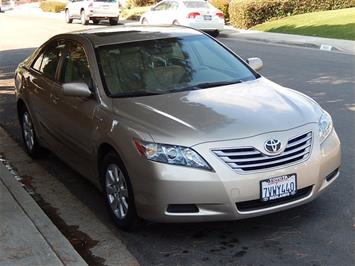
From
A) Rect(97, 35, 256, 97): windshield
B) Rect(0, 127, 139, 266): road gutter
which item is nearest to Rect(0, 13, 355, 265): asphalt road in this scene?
Rect(0, 127, 139, 266): road gutter

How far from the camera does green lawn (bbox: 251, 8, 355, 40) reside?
19.5 metres

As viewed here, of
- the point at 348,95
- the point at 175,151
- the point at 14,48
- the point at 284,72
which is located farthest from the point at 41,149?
the point at 14,48

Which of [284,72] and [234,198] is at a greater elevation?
[234,198]

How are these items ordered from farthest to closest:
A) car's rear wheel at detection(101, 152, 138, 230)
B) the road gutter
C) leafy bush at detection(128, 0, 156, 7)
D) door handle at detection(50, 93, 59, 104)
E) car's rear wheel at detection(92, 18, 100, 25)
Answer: leafy bush at detection(128, 0, 156, 7)
car's rear wheel at detection(92, 18, 100, 25)
door handle at detection(50, 93, 59, 104)
car's rear wheel at detection(101, 152, 138, 230)
the road gutter

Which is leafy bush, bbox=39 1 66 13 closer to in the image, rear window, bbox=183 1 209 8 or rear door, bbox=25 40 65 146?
rear window, bbox=183 1 209 8

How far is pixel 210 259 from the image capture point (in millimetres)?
4074

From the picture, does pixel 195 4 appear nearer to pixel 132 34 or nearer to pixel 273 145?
pixel 132 34

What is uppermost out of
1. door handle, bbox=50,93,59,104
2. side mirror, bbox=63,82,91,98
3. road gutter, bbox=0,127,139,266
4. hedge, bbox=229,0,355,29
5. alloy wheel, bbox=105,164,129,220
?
side mirror, bbox=63,82,91,98

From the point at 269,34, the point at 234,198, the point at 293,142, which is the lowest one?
the point at 269,34

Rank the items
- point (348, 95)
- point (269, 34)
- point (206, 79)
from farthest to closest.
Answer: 1. point (269, 34)
2. point (348, 95)
3. point (206, 79)

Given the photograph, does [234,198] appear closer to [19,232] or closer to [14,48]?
[19,232]

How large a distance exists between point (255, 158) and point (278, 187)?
281 millimetres

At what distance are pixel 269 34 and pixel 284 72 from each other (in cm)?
903

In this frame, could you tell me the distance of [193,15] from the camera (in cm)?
2192
